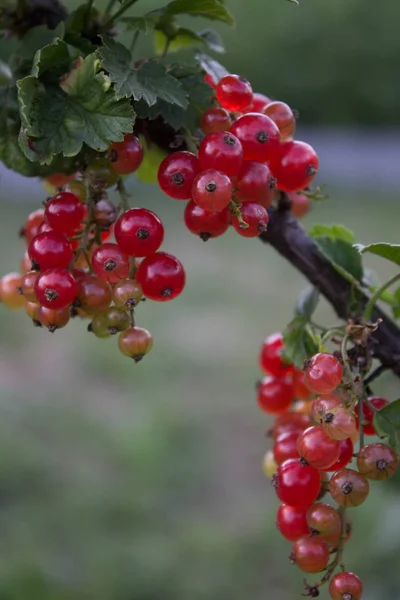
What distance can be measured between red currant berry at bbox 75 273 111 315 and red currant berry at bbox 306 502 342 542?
0.80ft

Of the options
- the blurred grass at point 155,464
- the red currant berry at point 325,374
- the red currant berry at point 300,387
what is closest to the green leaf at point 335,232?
the red currant berry at point 300,387

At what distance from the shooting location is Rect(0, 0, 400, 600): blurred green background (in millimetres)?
2219

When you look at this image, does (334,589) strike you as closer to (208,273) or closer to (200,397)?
(200,397)

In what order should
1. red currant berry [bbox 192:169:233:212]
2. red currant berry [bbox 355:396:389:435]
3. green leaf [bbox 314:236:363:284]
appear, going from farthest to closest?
green leaf [bbox 314:236:363:284] → red currant berry [bbox 355:396:389:435] → red currant berry [bbox 192:169:233:212]

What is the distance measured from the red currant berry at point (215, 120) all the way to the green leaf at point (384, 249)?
0.50 feet

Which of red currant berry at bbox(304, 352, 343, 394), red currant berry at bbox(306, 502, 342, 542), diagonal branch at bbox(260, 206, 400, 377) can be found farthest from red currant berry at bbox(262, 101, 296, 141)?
red currant berry at bbox(306, 502, 342, 542)

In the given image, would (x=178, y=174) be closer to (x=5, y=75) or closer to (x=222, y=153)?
(x=222, y=153)

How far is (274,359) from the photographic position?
860 millimetres

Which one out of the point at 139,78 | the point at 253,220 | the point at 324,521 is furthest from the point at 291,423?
the point at 139,78

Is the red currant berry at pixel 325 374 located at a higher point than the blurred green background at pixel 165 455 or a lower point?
lower

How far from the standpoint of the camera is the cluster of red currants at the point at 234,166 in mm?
579

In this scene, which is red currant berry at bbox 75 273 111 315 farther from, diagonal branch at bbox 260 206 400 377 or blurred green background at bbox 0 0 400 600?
blurred green background at bbox 0 0 400 600

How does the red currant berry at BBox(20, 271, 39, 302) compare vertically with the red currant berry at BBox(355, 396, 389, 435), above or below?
above

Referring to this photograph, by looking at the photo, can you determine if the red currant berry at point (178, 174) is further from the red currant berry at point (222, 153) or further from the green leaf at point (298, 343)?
the green leaf at point (298, 343)
